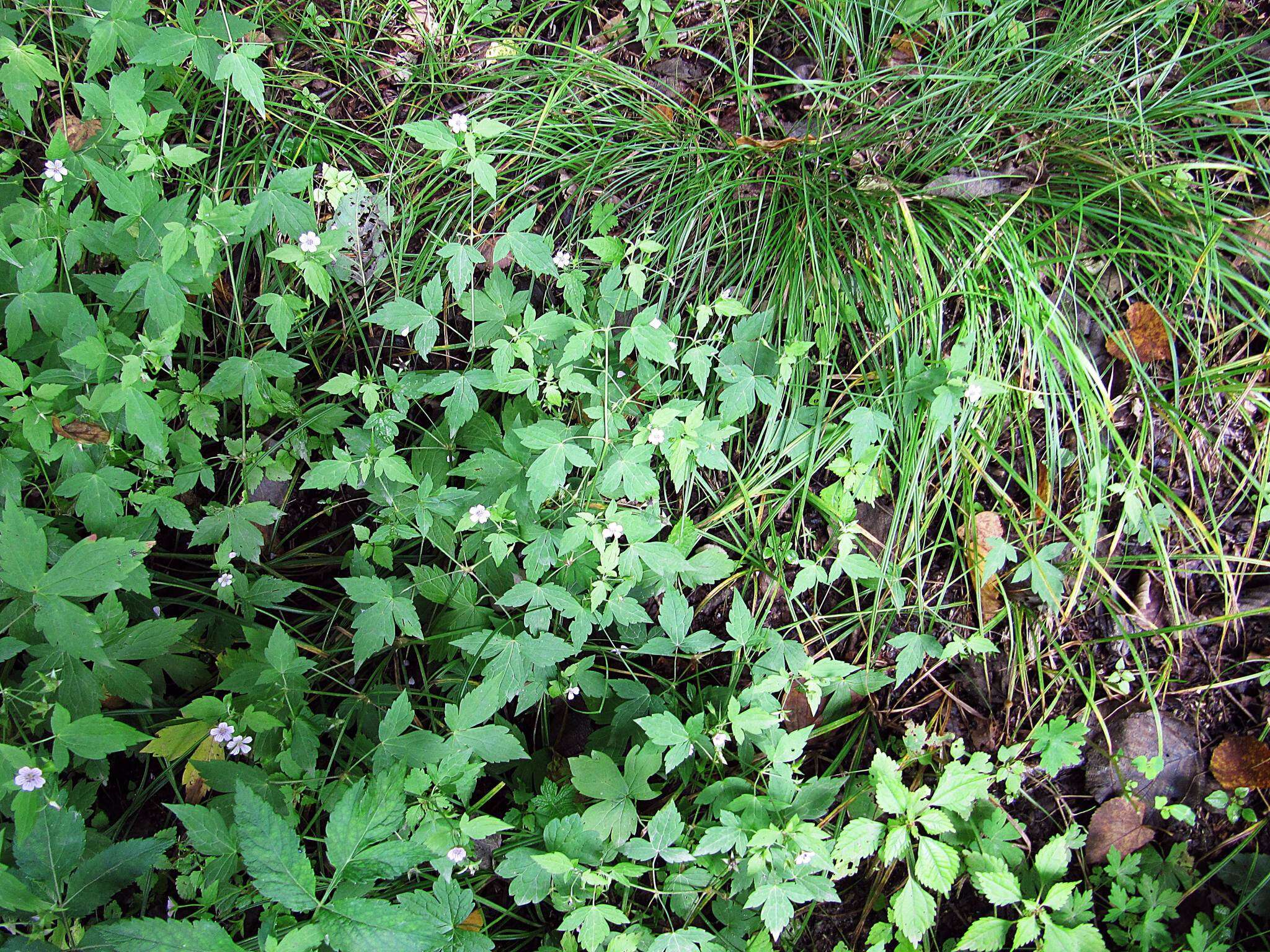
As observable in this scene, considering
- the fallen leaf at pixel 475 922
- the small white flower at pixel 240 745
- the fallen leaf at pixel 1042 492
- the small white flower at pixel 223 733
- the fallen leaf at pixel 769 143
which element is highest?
the fallen leaf at pixel 769 143

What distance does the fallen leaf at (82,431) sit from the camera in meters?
1.93

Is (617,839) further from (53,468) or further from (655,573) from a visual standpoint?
(53,468)

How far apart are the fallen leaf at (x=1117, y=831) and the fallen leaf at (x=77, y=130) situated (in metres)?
3.72

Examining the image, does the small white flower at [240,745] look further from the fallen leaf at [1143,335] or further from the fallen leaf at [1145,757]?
the fallen leaf at [1143,335]

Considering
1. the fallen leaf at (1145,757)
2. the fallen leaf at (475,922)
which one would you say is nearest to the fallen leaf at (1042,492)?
the fallen leaf at (1145,757)

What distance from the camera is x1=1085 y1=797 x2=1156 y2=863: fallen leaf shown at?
2076 millimetres

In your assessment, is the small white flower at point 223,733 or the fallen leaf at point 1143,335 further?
the fallen leaf at point 1143,335

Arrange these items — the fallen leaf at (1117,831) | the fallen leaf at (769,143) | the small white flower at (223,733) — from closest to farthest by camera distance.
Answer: the small white flower at (223,733) → the fallen leaf at (1117,831) → the fallen leaf at (769,143)

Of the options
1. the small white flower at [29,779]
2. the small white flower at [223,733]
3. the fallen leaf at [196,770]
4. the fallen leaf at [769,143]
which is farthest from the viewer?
the fallen leaf at [769,143]

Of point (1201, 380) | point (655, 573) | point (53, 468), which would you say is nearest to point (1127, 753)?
point (1201, 380)

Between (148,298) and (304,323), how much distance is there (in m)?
0.50

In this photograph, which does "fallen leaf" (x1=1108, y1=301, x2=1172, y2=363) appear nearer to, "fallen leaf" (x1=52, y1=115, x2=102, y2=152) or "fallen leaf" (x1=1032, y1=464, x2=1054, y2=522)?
"fallen leaf" (x1=1032, y1=464, x2=1054, y2=522)

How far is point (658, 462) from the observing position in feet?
6.81

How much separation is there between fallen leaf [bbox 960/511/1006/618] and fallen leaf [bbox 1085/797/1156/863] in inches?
24.9
